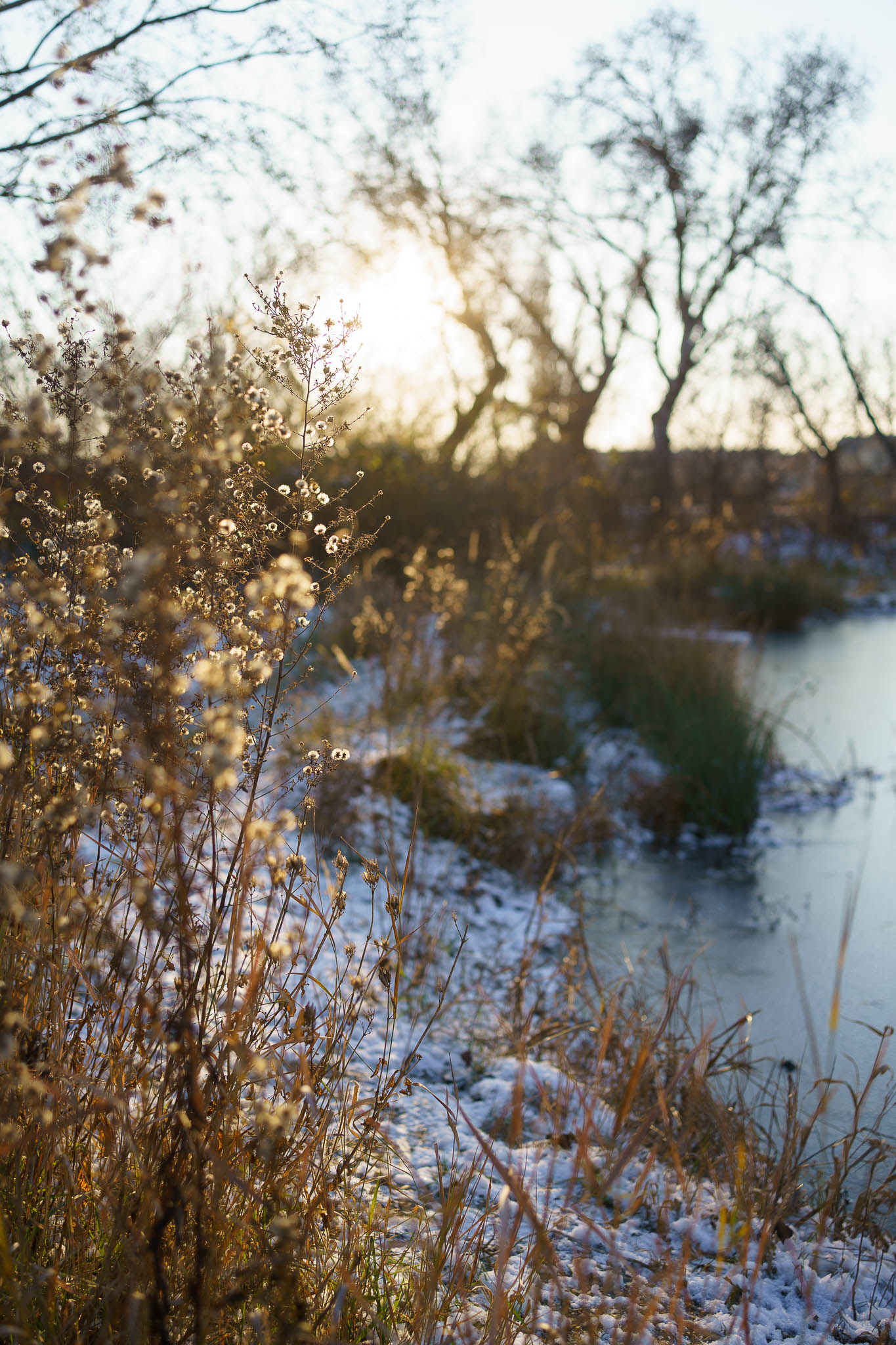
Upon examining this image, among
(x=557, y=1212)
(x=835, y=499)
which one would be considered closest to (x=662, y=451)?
(x=835, y=499)

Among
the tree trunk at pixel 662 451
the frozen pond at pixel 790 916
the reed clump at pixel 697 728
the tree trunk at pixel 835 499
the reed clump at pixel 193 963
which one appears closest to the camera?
the reed clump at pixel 193 963

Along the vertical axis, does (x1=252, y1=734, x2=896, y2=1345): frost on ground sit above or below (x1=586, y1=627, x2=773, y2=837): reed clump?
below

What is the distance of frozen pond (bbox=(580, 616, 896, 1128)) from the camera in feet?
10.2

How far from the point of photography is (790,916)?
4180 millimetres

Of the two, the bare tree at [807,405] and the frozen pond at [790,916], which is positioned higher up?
the bare tree at [807,405]

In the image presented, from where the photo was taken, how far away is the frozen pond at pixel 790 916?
3.12m

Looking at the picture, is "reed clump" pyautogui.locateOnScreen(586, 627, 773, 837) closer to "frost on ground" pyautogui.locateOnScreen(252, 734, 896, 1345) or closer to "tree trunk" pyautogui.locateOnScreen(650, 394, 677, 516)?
"frost on ground" pyautogui.locateOnScreen(252, 734, 896, 1345)

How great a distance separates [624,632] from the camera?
7.22 m

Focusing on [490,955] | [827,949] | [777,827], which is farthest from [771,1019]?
[777,827]

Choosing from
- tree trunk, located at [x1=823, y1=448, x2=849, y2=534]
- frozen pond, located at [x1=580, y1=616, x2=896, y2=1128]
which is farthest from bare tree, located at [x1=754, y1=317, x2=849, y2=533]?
frozen pond, located at [x1=580, y1=616, x2=896, y2=1128]

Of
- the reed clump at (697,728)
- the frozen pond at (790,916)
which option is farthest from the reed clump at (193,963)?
the reed clump at (697,728)

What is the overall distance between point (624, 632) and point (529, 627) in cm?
150

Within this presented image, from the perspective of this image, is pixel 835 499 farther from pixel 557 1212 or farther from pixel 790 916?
pixel 557 1212

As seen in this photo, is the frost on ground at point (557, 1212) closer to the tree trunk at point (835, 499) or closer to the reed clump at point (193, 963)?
the reed clump at point (193, 963)
